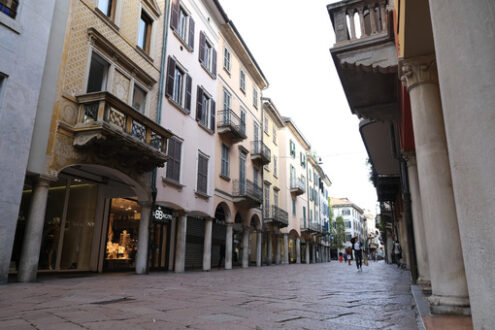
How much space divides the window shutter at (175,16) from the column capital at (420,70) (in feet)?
43.0

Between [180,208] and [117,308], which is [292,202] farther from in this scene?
[117,308]

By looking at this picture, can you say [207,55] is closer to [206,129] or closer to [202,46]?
[202,46]

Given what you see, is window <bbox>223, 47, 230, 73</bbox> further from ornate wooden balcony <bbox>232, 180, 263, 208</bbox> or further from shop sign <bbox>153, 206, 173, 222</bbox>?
shop sign <bbox>153, 206, 173, 222</bbox>

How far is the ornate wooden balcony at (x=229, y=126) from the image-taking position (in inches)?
764

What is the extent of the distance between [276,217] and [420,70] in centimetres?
2386

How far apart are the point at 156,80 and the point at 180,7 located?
4.83 meters

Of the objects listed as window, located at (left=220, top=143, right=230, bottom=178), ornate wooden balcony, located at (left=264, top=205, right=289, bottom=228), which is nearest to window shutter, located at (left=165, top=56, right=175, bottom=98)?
window, located at (left=220, top=143, right=230, bottom=178)

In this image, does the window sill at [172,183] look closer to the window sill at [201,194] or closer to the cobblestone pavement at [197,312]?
the window sill at [201,194]

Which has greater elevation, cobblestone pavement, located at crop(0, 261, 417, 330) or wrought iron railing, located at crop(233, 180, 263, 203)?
wrought iron railing, located at crop(233, 180, 263, 203)

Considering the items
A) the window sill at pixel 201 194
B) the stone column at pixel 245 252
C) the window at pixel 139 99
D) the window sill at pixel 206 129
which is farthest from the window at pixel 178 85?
the stone column at pixel 245 252

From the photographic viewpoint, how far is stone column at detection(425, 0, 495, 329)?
1830 millimetres

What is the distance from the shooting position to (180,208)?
1532cm

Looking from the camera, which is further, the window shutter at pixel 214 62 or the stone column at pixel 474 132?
the window shutter at pixel 214 62

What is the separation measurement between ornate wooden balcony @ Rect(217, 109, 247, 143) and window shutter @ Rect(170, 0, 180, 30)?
5.50 meters
